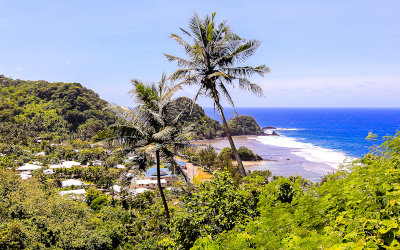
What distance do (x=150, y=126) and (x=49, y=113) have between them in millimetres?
69348

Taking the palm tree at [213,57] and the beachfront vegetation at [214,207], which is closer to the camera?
the beachfront vegetation at [214,207]

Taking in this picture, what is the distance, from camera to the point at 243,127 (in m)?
94.1

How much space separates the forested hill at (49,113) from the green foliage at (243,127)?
44850 mm

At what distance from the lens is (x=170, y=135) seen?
941 cm

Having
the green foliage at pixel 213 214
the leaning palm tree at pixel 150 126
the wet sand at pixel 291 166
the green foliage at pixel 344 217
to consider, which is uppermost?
the leaning palm tree at pixel 150 126

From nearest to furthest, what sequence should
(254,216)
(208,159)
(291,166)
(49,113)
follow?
(254,216) → (291,166) → (208,159) → (49,113)

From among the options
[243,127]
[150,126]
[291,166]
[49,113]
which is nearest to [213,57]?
[150,126]

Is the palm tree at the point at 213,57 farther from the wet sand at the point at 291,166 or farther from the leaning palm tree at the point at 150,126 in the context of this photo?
the wet sand at the point at 291,166

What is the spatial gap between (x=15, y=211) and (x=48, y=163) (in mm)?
29666

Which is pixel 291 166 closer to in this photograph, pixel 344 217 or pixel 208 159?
pixel 208 159

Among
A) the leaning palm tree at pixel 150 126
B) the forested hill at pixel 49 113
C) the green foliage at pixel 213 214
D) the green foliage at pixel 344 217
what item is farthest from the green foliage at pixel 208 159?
the green foliage at pixel 344 217

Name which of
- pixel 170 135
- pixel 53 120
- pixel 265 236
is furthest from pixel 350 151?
pixel 53 120

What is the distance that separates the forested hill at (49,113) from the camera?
2133 inches

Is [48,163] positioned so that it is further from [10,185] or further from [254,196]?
[254,196]
